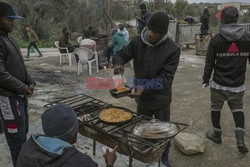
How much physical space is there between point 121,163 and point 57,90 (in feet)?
14.2

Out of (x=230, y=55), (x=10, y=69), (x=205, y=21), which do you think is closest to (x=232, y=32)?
(x=230, y=55)

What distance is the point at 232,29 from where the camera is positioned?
13.6ft

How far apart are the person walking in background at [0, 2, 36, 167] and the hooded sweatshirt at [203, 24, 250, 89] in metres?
2.89

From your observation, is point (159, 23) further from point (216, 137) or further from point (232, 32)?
point (216, 137)

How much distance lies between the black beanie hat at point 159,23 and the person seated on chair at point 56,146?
1614mm

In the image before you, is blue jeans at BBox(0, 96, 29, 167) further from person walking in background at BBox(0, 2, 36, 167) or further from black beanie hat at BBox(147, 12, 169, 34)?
black beanie hat at BBox(147, 12, 169, 34)

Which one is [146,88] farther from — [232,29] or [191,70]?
[191,70]

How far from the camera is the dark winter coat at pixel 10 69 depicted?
312 centimetres

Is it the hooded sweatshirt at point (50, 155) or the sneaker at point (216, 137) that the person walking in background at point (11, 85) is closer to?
the hooded sweatshirt at point (50, 155)

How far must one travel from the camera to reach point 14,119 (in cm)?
330

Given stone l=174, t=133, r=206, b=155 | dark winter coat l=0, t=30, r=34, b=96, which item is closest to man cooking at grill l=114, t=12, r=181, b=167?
stone l=174, t=133, r=206, b=155

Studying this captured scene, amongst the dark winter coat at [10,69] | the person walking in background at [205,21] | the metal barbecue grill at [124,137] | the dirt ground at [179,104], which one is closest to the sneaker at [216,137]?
the dirt ground at [179,104]

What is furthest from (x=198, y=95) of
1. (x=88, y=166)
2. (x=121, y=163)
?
(x=88, y=166)

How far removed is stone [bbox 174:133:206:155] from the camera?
14.1 feet
